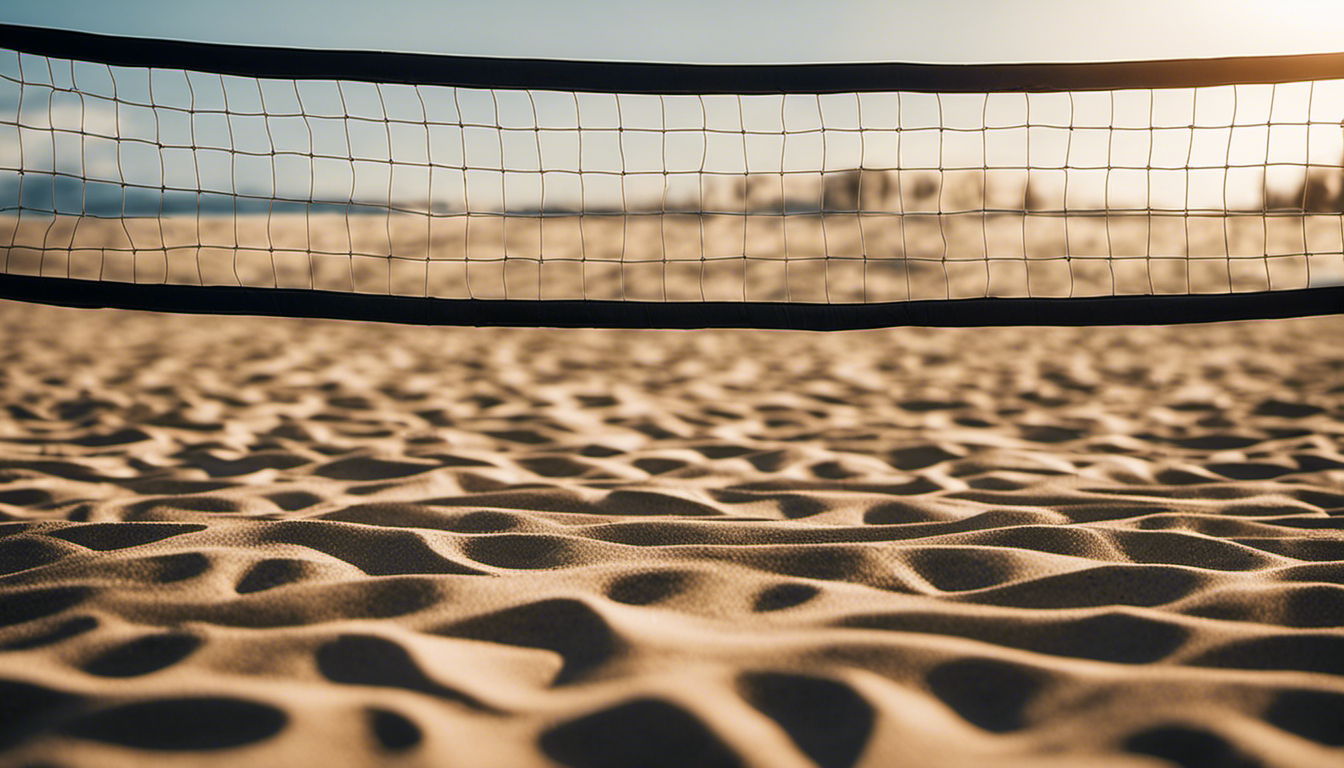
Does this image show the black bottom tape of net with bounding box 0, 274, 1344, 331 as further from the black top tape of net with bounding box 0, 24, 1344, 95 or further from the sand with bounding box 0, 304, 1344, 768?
the black top tape of net with bounding box 0, 24, 1344, 95

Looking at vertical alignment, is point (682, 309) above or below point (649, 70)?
below

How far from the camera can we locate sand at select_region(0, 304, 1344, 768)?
0.91 m

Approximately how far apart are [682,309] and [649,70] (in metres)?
0.68

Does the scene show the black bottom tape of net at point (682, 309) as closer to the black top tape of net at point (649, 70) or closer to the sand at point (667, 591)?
the sand at point (667, 591)

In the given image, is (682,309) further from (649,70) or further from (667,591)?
(667,591)

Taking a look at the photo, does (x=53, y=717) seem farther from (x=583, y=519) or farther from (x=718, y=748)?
(x=583, y=519)

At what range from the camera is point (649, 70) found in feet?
7.65

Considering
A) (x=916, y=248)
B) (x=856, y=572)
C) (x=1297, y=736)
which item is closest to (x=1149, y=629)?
(x=1297, y=736)

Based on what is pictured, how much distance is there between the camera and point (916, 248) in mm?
16000

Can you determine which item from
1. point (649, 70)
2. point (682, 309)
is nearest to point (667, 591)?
point (682, 309)

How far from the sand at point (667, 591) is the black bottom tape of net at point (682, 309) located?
1.42ft

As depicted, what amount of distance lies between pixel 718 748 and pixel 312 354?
473 centimetres

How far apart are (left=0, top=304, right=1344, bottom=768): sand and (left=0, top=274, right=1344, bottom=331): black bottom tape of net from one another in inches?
17.0

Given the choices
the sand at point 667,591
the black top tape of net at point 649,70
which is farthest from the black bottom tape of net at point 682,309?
the black top tape of net at point 649,70
